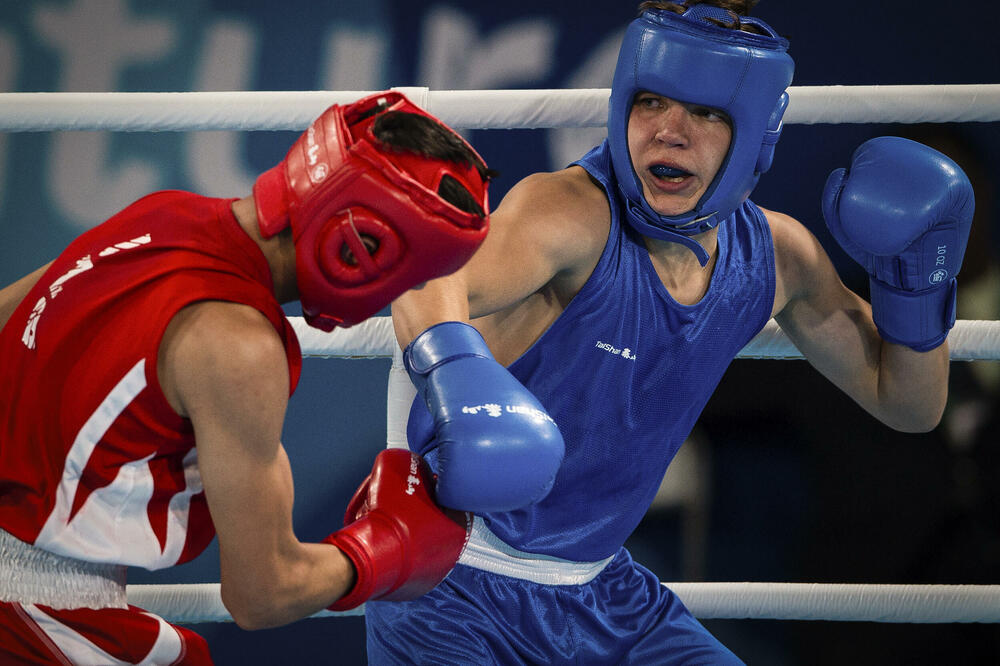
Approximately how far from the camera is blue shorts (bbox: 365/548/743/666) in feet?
5.16

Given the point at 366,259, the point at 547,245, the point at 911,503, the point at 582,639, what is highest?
the point at 366,259

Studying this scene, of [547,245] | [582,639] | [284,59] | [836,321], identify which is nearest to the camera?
[547,245]

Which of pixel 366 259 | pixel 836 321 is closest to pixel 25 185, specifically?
pixel 366 259

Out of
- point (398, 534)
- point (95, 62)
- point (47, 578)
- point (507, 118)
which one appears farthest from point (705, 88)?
point (95, 62)

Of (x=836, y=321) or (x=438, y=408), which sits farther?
(x=836, y=321)

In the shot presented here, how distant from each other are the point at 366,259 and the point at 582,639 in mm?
851

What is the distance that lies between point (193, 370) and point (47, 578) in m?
0.33

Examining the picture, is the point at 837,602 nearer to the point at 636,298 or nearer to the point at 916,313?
the point at 916,313

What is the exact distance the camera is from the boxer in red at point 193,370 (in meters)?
1.03

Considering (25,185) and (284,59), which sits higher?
(284,59)

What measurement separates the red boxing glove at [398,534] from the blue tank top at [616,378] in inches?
11.8

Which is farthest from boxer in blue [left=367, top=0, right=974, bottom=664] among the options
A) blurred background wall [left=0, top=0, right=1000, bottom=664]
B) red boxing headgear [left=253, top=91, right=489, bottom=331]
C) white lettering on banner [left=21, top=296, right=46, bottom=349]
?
blurred background wall [left=0, top=0, right=1000, bottom=664]

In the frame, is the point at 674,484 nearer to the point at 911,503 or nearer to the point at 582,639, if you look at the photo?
the point at 911,503

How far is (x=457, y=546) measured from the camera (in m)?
1.33
